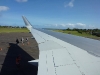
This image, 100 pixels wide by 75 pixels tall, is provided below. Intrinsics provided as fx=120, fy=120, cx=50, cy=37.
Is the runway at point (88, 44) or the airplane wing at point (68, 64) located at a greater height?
the runway at point (88, 44)

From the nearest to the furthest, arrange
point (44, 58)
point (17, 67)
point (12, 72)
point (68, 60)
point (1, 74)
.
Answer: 1. point (68, 60)
2. point (44, 58)
3. point (1, 74)
4. point (12, 72)
5. point (17, 67)

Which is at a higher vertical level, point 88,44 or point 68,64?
point 88,44

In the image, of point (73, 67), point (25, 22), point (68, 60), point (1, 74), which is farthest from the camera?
point (25, 22)

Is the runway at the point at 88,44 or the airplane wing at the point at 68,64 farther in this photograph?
the runway at the point at 88,44

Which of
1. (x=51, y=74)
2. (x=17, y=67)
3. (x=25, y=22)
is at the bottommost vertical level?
(x=17, y=67)

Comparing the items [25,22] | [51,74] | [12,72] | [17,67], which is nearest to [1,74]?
[12,72]

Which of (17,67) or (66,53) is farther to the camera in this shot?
(17,67)

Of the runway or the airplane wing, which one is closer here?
the airplane wing

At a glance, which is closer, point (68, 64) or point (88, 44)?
point (68, 64)

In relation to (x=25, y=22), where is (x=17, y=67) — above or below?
below

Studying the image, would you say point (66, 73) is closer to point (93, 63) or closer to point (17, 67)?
point (93, 63)

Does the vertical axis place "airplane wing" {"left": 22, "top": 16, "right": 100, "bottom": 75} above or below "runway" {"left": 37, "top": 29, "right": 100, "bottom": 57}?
below
